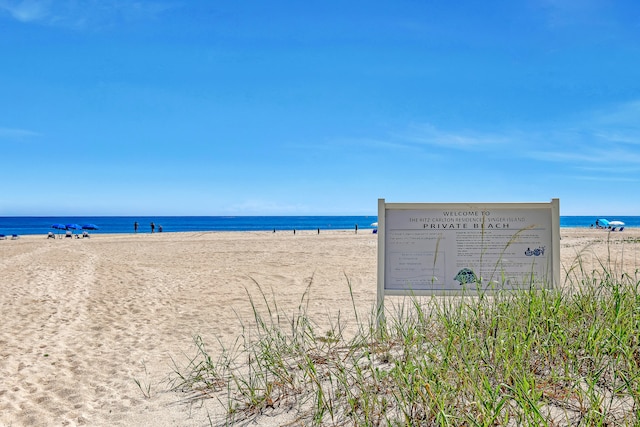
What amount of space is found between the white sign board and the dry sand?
2.80 ft

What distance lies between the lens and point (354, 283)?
40.4ft

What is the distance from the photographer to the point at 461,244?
Result: 577 cm

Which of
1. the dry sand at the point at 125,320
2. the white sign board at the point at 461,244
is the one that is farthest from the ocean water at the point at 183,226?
the white sign board at the point at 461,244

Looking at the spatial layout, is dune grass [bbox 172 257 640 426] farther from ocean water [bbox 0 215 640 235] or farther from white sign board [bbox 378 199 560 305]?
ocean water [bbox 0 215 640 235]

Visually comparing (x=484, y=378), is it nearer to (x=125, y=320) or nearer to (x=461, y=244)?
(x=461, y=244)

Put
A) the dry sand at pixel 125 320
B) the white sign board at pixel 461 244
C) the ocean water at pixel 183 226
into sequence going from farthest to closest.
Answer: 1. the ocean water at pixel 183 226
2. the white sign board at pixel 461 244
3. the dry sand at pixel 125 320

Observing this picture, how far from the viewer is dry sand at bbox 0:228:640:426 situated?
4402 millimetres

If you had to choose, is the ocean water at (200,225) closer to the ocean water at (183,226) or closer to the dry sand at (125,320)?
the ocean water at (183,226)

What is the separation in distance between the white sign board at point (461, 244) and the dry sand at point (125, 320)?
0.85 m

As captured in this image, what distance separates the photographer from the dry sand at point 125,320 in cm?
440

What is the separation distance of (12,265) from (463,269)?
1554 centimetres

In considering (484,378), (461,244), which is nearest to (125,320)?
(461,244)

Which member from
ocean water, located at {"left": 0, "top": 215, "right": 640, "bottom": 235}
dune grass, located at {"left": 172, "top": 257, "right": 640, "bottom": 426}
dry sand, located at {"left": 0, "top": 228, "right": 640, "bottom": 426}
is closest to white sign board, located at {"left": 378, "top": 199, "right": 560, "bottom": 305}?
dry sand, located at {"left": 0, "top": 228, "right": 640, "bottom": 426}

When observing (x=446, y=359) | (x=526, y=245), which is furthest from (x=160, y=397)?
(x=526, y=245)
